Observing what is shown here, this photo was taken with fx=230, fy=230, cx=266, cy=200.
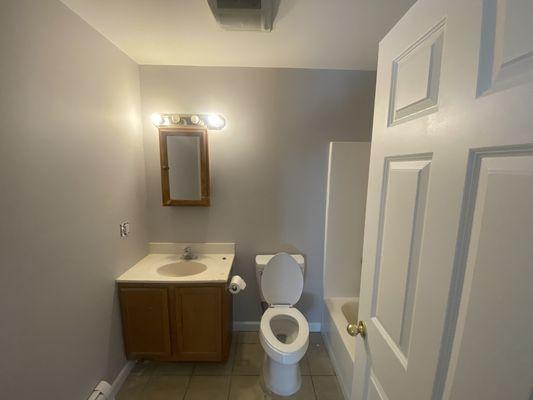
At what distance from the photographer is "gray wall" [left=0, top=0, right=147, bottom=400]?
93cm

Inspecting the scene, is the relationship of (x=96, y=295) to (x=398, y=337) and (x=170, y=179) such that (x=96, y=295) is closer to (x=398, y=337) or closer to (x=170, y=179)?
(x=170, y=179)

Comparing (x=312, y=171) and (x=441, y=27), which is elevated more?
(x=441, y=27)

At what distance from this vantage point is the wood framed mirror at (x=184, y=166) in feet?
6.22

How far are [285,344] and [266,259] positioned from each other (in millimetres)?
663

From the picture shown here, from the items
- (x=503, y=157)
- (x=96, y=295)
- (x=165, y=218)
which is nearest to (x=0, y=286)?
(x=96, y=295)

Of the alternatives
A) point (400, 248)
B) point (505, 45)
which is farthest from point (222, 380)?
point (505, 45)

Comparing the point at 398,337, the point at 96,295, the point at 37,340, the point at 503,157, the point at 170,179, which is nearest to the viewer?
the point at 503,157

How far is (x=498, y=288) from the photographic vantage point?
406 millimetres

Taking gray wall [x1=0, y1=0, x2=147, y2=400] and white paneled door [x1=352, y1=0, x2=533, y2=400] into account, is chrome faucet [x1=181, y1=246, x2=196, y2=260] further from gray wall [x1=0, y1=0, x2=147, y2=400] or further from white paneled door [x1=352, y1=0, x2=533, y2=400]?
white paneled door [x1=352, y1=0, x2=533, y2=400]

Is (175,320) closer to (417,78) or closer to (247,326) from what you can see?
(247,326)

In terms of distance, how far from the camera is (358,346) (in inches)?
37.7

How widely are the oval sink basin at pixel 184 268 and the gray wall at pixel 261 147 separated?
0.73 feet

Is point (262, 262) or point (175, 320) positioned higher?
point (262, 262)

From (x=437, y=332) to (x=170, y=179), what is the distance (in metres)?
1.94
